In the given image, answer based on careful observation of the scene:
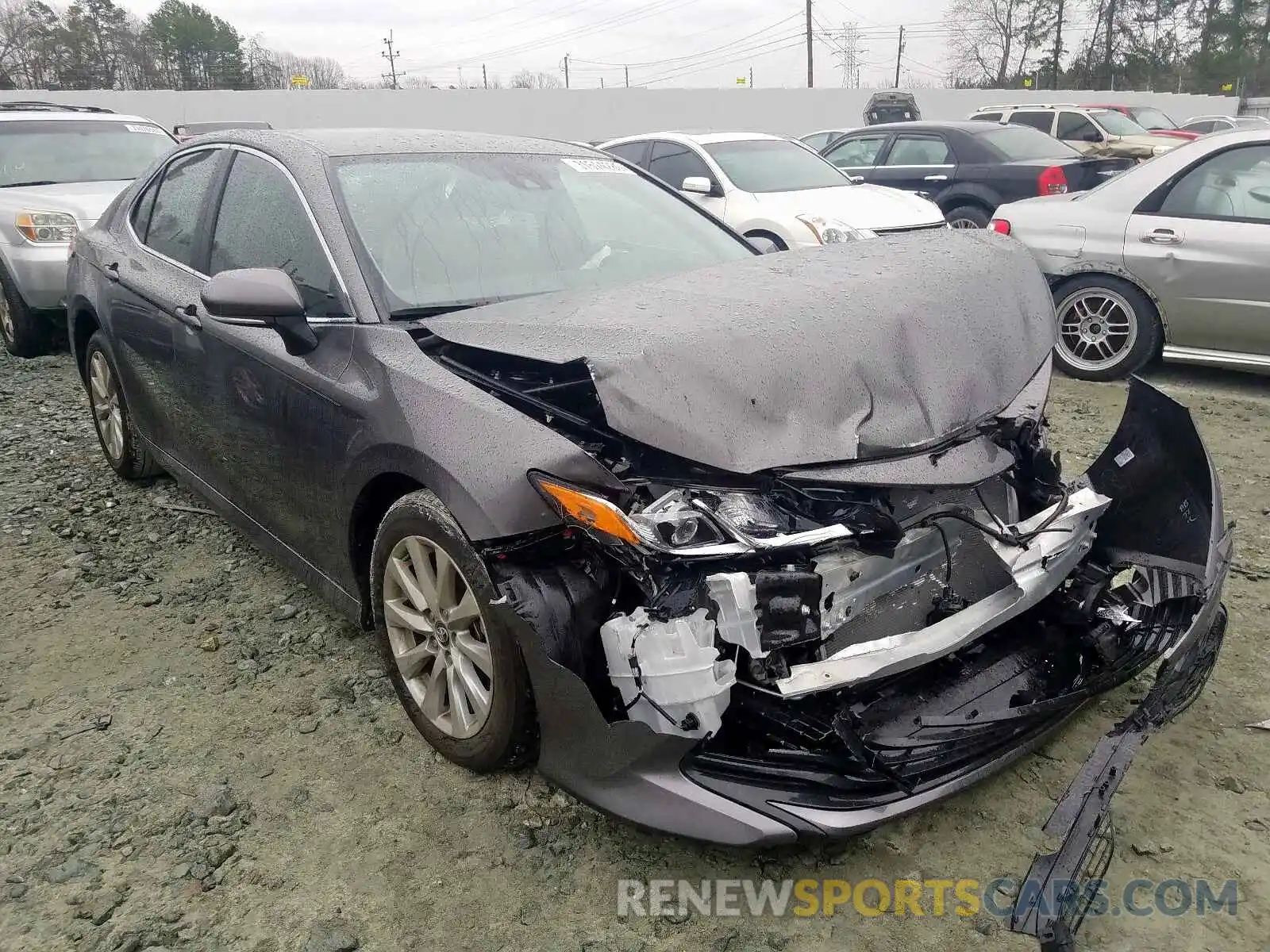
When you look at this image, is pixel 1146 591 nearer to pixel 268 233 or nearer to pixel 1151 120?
pixel 268 233

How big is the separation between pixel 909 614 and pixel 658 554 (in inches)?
26.8

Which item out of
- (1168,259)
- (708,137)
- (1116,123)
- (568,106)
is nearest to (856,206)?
(708,137)

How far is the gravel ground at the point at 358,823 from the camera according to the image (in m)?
2.06

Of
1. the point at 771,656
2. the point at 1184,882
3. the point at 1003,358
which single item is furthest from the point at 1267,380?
the point at 771,656

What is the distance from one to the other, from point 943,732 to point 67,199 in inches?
284

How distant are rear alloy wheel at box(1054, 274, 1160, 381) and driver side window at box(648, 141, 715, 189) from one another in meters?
3.65

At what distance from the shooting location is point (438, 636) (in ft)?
8.15

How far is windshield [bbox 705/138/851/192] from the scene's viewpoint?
8617 mm

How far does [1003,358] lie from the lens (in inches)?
102

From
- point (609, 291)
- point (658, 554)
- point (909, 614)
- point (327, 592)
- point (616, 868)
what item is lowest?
point (616, 868)

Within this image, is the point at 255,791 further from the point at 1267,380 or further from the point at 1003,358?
the point at 1267,380

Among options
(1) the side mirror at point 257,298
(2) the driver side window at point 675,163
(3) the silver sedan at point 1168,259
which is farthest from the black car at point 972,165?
(1) the side mirror at point 257,298

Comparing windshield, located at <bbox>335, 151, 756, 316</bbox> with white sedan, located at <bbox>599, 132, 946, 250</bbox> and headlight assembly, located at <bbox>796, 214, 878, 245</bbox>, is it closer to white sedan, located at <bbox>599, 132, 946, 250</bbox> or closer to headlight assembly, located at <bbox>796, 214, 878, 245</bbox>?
headlight assembly, located at <bbox>796, 214, 878, 245</bbox>

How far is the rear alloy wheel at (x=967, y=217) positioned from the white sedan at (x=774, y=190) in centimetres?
137
